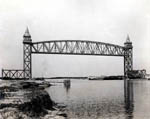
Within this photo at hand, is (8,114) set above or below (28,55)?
below

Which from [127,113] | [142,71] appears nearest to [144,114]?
[127,113]

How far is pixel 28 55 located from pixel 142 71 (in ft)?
290

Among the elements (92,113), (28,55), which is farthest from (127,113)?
(28,55)

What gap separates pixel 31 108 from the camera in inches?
1293

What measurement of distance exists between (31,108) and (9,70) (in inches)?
4855

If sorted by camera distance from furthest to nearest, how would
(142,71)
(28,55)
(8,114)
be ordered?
(142,71) < (28,55) < (8,114)

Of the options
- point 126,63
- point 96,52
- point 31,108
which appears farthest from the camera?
point 126,63

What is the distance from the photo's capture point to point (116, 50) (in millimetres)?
Result: 159625

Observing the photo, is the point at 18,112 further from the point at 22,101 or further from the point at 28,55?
the point at 28,55

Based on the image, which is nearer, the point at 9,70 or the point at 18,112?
the point at 18,112

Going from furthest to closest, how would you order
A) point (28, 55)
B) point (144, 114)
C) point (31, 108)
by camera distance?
point (28, 55) → point (144, 114) → point (31, 108)

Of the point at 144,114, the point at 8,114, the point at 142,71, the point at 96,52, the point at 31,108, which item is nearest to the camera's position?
the point at 8,114

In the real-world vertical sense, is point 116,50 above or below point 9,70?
above

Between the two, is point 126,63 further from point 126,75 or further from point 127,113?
point 127,113
